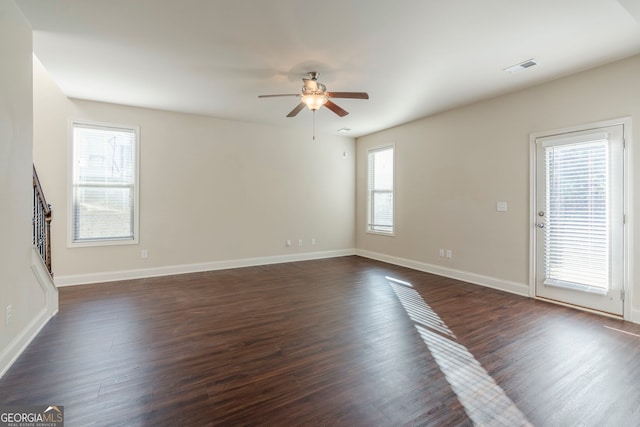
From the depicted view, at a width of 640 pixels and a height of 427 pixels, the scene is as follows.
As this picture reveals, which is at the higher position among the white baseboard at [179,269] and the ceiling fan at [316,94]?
the ceiling fan at [316,94]

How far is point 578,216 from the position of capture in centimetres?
355

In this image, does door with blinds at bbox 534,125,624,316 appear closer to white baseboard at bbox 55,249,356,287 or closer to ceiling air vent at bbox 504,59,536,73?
ceiling air vent at bbox 504,59,536,73

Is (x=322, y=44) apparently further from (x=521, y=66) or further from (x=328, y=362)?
(x=328, y=362)

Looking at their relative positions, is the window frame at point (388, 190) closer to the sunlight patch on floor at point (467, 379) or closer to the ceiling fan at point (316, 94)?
the ceiling fan at point (316, 94)

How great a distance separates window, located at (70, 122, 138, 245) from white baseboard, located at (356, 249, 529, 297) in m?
4.78

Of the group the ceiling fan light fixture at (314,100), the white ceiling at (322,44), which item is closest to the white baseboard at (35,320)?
the white ceiling at (322,44)

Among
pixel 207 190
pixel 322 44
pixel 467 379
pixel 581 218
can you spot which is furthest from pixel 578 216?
pixel 207 190

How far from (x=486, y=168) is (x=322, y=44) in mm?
3131

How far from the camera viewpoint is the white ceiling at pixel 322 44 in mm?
2467

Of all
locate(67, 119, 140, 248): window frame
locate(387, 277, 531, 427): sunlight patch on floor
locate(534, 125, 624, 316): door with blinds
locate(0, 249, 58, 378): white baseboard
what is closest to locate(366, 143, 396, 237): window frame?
locate(534, 125, 624, 316): door with blinds

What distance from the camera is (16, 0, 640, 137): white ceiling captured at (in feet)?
8.09

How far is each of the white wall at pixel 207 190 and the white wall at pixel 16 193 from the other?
78.4 inches

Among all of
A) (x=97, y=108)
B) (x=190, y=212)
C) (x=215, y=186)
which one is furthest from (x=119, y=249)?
(x=97, y=108)

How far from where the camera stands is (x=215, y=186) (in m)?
5.59
